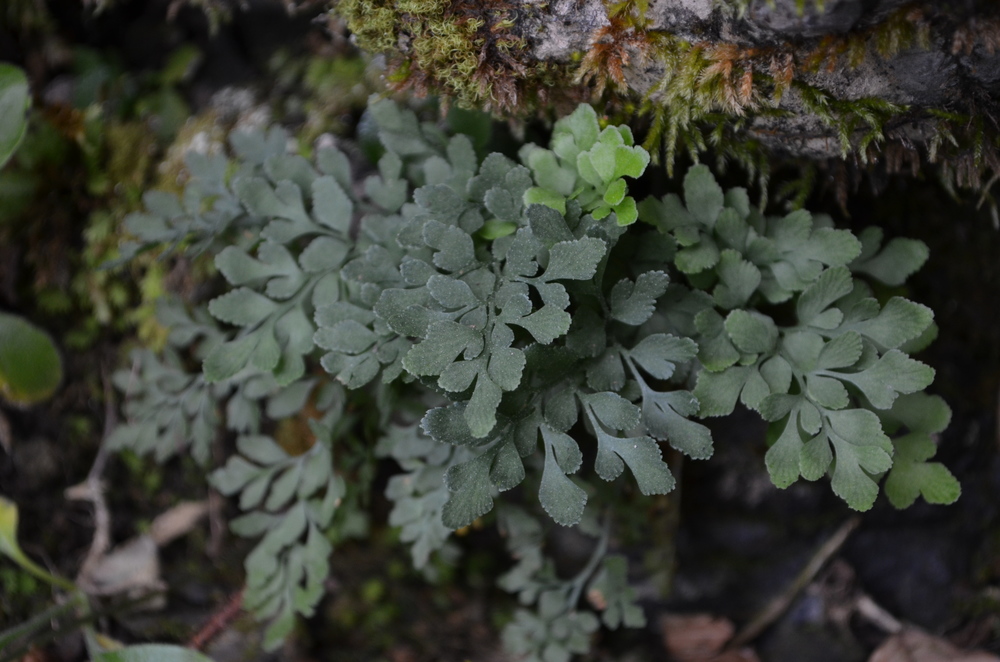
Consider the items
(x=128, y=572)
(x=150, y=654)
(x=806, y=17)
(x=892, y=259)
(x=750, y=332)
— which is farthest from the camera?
(x=128, y=572)

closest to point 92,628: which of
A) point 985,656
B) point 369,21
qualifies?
point 369,21

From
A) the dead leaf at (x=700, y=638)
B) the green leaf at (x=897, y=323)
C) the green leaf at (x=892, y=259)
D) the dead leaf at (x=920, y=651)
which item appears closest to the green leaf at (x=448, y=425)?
the green leaf at (x=897, y=323)

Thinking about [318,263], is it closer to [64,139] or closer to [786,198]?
[786,198]

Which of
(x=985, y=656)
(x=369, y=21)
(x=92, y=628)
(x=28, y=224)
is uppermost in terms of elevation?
(x=369, y=21)

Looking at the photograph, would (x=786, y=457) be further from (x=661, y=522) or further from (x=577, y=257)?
(x=661, y=522)

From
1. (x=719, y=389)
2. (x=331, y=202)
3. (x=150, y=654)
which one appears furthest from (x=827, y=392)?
(x=150, y=654)

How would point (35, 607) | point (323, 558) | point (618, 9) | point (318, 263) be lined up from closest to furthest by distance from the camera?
1. point (618, 9)
2. point (318, 263)
3. point (323, 558)
4. point (35, 607)
